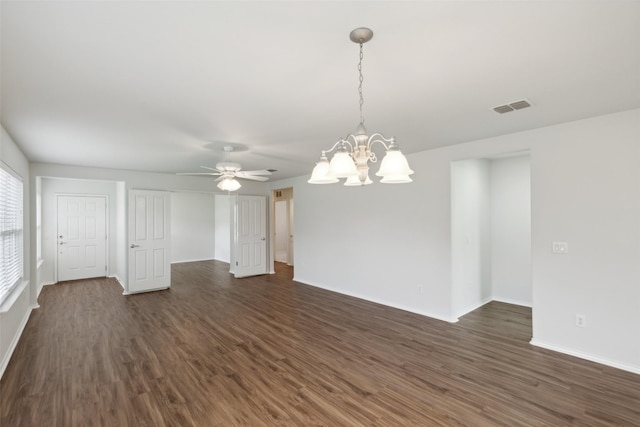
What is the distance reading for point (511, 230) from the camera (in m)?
5.13

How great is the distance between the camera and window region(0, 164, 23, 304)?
10.4ft

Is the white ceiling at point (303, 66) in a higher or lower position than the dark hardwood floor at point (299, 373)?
higher

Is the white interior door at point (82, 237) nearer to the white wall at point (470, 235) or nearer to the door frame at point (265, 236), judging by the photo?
the door frame at point (265, 236)

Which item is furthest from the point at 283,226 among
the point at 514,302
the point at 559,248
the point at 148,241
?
the point at 559,248

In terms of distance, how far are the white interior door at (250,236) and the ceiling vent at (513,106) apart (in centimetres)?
602

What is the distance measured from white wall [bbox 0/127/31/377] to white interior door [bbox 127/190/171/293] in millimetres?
1502

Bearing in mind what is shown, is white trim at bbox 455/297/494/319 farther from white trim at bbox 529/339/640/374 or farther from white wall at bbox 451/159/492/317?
white trim at bbox 529/339/640/374

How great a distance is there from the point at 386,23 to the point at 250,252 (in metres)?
6.77

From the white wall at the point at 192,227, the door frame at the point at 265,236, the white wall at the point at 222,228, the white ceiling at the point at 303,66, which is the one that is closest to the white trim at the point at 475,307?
the white ceiling at the point at 303,66

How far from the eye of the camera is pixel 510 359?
10.4 ft

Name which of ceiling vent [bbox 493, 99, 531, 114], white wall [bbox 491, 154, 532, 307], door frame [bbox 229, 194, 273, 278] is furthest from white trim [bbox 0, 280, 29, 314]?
white wall [bbox 491, 154, 532, 307]

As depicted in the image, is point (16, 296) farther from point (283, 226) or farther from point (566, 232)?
point (283, 226)

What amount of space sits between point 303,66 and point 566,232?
11.1 ft

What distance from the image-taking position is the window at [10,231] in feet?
10.4
